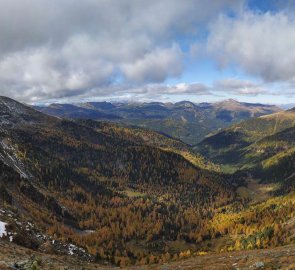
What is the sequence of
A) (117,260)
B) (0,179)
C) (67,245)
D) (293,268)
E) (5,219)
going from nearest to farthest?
(293,268)
(5,219)
(67,245)
(117,260)
(0,179)

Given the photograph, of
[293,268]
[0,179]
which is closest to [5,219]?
[293,268]

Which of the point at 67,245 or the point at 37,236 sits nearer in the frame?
the point at 37,236

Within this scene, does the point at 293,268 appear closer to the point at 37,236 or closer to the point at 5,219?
the point at 5,219

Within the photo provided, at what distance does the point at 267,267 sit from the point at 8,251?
43.6 metres

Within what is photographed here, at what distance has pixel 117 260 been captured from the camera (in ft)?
594

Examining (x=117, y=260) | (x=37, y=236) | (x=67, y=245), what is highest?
(x=37, y=236)

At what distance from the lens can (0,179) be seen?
199375 mm

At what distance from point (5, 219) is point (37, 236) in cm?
1776

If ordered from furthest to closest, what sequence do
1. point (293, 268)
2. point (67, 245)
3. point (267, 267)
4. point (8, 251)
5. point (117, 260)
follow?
point (117, 260)
point (67, 245)
point (8, 251)
point (267, 267)
point (293, 268)

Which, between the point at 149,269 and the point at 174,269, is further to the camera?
the point at 149,269

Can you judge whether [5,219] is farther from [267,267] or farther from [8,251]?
[267,267]

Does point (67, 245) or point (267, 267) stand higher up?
point (267, 267)

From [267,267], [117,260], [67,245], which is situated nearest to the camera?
[267,267]

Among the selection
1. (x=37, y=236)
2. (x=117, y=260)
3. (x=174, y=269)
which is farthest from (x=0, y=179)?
(x=174, y=269)
